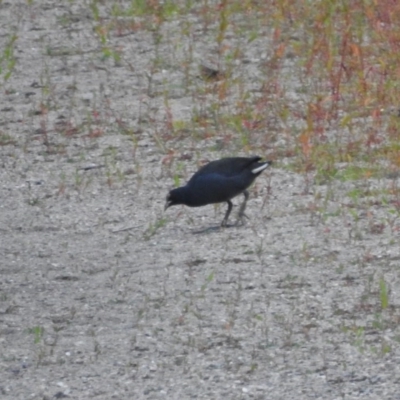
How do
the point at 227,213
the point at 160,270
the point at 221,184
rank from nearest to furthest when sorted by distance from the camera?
the point at 160,270, the point at 221,184, the point at 227,213

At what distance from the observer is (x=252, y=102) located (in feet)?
33.6

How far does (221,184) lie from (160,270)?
99 centimetres

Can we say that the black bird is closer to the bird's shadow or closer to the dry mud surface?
the bird's shadow

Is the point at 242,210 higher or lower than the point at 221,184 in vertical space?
lower

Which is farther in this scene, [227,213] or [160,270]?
[227,213]

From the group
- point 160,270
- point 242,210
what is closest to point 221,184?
point 242,210

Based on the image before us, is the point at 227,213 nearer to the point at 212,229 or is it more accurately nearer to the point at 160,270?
the point at 212,229

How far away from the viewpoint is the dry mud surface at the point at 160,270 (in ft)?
18.8

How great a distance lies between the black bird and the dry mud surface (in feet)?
0.54

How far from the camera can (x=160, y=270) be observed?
7.16 meters

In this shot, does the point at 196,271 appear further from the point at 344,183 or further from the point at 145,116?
the point at 145,116

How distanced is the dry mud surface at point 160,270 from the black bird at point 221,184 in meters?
0.17

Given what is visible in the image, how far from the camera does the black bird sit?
798 centimetres

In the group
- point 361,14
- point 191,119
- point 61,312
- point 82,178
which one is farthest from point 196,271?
point 361,14
